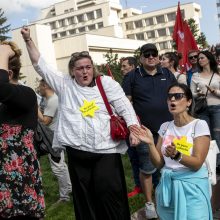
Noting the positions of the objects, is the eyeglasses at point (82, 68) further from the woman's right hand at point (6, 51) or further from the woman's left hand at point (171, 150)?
the woman's right hand at point (6, 51)

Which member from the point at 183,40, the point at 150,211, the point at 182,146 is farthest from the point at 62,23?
the point at 182,146

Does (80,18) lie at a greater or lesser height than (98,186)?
greater

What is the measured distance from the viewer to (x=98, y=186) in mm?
3924

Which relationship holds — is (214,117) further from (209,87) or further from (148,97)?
(148,97)

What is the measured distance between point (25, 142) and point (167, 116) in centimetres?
255

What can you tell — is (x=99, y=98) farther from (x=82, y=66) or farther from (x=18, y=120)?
(x=18, y=120)

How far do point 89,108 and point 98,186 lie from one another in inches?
27.4

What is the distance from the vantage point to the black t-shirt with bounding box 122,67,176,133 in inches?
195

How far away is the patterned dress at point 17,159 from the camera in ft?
8.71

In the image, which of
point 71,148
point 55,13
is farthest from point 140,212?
point 55,13

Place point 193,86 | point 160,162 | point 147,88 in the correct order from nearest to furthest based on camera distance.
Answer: point 160,162
point 147,88
point 193,86

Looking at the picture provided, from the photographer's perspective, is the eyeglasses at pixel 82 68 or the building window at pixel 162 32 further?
the building window at pixel 162 32

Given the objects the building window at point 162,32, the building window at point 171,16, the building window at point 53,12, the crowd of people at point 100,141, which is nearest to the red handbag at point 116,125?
the crowd of people at point 100,141

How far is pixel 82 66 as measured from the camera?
3957 mm
